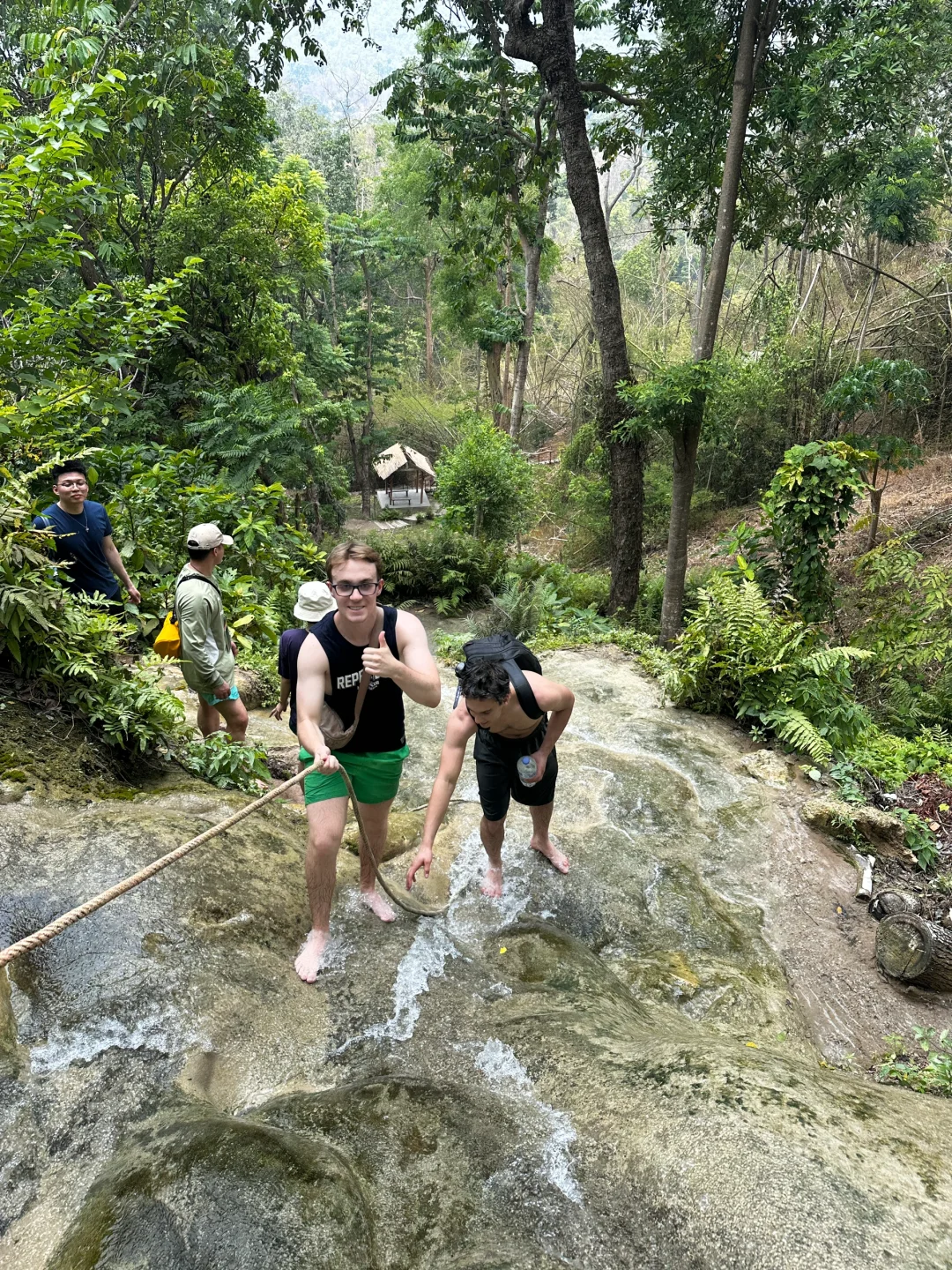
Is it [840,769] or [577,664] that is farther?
[577,664]

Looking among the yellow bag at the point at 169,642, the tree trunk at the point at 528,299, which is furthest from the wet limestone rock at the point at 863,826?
the tree trunk at the point at 528,299

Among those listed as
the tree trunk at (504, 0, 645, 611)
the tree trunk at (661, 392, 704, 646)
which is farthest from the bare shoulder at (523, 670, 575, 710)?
the tree trunk at (504, 0, 645, 611)

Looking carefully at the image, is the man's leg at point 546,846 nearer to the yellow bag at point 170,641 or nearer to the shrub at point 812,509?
the yellow bag at point 170,641

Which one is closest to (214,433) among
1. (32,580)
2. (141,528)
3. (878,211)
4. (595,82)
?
(141,528)

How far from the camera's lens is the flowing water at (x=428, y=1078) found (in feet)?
6.29

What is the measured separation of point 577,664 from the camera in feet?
30.1

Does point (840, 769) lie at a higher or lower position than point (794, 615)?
lower

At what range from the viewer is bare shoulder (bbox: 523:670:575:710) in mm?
3449

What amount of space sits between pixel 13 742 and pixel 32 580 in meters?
0.87

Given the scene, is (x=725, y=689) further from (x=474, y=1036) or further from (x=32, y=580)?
(x=32, y=580)

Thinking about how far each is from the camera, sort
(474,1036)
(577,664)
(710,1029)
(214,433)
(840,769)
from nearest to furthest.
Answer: (474,1036) < (710,1029) < (840,769) < (577,664) < (214,433)

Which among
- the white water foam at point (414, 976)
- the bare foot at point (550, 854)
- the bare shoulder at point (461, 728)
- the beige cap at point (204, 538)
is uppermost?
the beige cap at point (204, 538)

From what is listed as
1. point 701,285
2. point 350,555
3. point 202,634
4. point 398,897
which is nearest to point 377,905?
point 398,897

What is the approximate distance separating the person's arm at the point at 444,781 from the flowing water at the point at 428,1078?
55 cm
